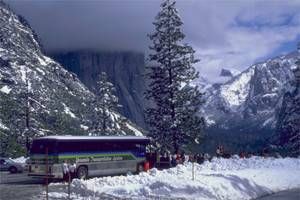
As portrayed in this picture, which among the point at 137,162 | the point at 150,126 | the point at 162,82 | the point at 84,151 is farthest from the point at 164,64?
the point at 84,151

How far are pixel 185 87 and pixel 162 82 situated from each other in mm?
2594

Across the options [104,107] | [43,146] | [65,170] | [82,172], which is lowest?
[82,172]

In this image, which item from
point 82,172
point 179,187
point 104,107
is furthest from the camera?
point 104,107

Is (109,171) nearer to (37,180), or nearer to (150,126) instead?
(37,180)

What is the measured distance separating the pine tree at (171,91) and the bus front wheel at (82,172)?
13.9m

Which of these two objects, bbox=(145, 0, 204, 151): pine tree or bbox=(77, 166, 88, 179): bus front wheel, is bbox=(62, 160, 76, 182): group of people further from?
bbox=(145, 0, 204, 151): pine tree

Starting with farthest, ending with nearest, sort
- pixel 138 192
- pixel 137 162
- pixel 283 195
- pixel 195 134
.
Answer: pixel 195 134, pixel 137 162, pixel 283 195, pixel 138 192

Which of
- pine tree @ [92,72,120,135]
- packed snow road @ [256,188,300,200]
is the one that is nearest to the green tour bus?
packed snow road @ [256,188,300,200]

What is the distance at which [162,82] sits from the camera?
177 ft

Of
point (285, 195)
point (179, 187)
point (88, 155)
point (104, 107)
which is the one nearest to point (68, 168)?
point (88, 155)

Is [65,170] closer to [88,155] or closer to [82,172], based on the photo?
[82,172]

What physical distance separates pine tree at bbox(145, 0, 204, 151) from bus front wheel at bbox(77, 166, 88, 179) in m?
13.9

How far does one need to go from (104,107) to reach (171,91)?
78.9 feet

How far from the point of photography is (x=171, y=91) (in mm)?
53500
